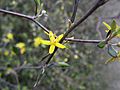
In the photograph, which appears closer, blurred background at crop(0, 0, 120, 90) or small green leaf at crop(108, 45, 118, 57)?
small green leaf at crop(108, 45, 118, 57)

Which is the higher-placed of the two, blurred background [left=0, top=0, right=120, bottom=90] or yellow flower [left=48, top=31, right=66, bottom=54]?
blurred background [left=0, top=0, right=120, bottom=90]

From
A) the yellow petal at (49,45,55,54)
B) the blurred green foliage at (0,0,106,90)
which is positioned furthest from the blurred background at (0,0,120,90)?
the yellow petal at (49,45,55,54)

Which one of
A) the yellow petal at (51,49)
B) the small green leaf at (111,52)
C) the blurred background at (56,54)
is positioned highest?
the blurred background at (56,54)

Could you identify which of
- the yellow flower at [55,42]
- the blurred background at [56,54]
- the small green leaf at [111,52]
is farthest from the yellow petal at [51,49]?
the blurred background at [56,54]

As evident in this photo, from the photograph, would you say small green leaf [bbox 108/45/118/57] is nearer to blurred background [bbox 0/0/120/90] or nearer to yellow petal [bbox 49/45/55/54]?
yellow petal [bbox 49/45/55/54]

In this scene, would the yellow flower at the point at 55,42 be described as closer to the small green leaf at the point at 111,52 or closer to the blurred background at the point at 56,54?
the small green leaf at the point at 111,52

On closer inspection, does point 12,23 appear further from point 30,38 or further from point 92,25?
point 92,25

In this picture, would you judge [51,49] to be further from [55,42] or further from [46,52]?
[46,52]

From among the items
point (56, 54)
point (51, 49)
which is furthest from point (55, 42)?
point (56, 54)
